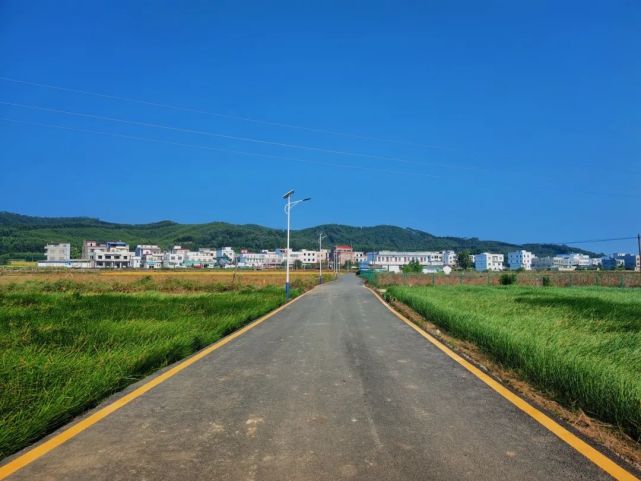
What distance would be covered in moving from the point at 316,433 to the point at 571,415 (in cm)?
277

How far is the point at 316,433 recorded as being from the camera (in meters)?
4.50

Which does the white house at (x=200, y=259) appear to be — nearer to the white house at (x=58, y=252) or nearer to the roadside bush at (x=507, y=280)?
the white house at (x=58, y=252)

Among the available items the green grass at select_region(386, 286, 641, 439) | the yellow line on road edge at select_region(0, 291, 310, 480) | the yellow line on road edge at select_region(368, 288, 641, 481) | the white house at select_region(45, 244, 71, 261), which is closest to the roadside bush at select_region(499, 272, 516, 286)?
the green grass at select_region(386, 286, 641, 439)

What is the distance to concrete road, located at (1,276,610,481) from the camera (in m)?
3.66

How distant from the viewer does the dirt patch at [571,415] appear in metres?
4.12

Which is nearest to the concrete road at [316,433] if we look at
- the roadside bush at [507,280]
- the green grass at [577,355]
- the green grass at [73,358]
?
the green grass at [73,358]

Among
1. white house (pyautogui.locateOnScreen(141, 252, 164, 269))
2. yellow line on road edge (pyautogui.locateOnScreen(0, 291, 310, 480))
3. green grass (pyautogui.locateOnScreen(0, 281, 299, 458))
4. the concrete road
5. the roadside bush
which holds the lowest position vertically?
yellow line on road edge (pyautogui.locateOnScreen(0, 291, 310, 480))

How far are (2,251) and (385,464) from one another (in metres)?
220

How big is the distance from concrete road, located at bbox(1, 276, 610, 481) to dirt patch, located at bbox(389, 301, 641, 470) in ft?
1.22

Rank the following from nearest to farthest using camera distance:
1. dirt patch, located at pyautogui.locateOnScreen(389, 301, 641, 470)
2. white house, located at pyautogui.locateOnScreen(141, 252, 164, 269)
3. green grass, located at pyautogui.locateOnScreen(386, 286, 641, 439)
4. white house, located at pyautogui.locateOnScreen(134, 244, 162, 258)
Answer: dirt patch, located at pyautogui.locateOnScreen(389, 301, 641, 470), green grass, located at pyautogui.locateOnScreen(386, 286, 641, 439), white house, located at pyautogui.locateOnScreen(141, 252, 164, 269), white house, located at pyautogui.locateOnScreen(134, 244, 162, 258)

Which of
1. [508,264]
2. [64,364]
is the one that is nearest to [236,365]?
[64,364]

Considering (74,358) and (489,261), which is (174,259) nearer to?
(489,261)

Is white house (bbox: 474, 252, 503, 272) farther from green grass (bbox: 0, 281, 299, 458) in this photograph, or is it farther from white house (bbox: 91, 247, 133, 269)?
green grass (bbox: 0, 281, 299, 458)

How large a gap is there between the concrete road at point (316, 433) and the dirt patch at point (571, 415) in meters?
0.37
